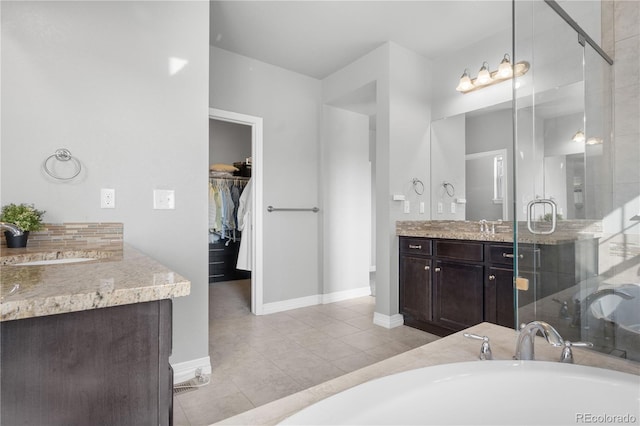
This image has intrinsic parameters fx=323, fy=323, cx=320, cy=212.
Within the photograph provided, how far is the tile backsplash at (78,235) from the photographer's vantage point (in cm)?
168

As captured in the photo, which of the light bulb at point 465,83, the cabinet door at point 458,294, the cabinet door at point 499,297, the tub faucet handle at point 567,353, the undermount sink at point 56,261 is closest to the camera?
the tub faucet handle at point 567,353

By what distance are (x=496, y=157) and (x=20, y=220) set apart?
348cm

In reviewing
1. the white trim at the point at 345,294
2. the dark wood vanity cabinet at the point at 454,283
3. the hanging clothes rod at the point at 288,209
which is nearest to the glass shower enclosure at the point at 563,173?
the dark wood vanity cabinet at the point at 454,283

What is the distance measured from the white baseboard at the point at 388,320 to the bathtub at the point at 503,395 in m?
2.12

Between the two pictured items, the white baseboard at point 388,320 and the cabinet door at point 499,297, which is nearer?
the cabinet door at point 499,297

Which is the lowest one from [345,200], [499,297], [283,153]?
[499,297]

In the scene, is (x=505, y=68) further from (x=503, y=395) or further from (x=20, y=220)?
(x=20, y=220)

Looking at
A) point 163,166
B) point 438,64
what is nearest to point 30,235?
point 163,166

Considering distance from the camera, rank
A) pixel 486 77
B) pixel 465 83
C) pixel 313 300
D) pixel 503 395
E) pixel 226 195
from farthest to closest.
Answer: pixel 226 195 → pixel 313 300 → pixel 465 83 → pixel 486 77 → pixel 503 395

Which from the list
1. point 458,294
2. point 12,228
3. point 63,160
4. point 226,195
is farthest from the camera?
point 226,195

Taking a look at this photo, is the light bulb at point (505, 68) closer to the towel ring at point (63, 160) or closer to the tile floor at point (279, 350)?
the tile floor at point (279, 350)

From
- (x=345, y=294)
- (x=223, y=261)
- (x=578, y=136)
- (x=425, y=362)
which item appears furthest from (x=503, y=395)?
(x=223, y=261)

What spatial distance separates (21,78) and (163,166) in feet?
2.55

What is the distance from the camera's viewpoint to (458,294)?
8.72 feet
